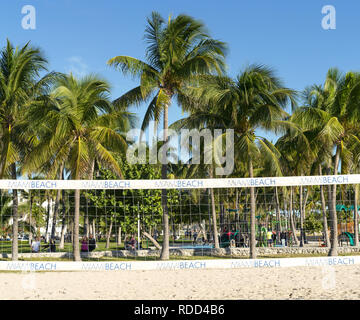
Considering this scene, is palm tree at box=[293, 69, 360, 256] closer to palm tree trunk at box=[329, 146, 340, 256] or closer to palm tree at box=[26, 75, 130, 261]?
palm tree trunk at box=[329, 146, 340, 256]

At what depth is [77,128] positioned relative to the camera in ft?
44.5

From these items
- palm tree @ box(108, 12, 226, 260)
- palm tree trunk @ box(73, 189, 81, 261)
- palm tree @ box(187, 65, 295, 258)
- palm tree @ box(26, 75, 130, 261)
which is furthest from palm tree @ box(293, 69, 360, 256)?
palm tree trunk @ box(73, 189, 81, 261)

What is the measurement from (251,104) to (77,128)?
6118mm

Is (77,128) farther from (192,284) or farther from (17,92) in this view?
(192,284)

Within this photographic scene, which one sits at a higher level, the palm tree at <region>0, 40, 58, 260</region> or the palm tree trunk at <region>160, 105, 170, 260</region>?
the palm tree at <region>0, 40, 58, 260</region>

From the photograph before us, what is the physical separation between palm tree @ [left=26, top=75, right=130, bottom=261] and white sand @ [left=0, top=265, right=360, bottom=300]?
3853mm

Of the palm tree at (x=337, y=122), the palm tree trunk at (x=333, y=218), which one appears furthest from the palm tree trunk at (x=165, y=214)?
the palm tree trunk at (x=333, y=218)

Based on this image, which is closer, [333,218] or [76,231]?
[76,231]

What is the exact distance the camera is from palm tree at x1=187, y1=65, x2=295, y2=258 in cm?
1391

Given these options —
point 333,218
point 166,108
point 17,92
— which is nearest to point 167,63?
point 166,108

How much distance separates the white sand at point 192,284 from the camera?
7465 mm

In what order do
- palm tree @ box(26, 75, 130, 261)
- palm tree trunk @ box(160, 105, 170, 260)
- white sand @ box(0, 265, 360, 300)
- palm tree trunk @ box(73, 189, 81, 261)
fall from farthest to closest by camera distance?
palm tree trunk @ box(160, 105, 170, 260) → palm tree trunk @ box(73, 189, 81, 261) → palm tree @ box(26, 75, 130, 261) → white sand @ box(0, 265, 360, 300)
